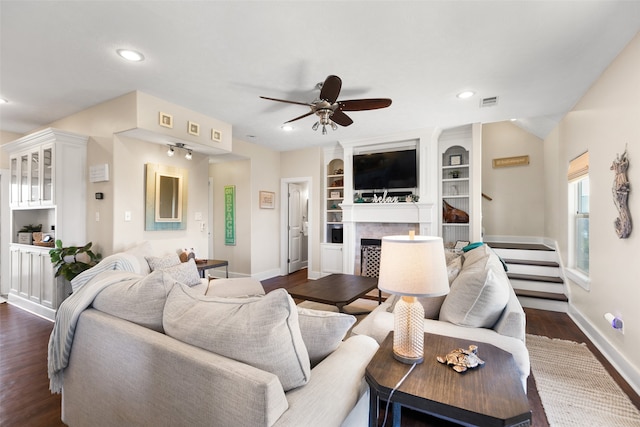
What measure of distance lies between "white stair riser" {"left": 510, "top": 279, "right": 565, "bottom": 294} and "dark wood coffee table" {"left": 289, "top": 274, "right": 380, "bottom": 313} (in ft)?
7.25

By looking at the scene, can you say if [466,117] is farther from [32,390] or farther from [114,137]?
[32,390]

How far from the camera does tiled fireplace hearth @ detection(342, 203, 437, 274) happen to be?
464cm

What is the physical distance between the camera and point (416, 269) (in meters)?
1.23

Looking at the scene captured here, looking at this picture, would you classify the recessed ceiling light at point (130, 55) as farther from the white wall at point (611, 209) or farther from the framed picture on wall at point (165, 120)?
the white wall at point (611, 209)

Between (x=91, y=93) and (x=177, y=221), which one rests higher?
(x=91, y=93)

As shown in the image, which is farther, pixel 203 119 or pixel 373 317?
pixel 203 119

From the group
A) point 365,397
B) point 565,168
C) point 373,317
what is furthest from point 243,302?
point 565,168

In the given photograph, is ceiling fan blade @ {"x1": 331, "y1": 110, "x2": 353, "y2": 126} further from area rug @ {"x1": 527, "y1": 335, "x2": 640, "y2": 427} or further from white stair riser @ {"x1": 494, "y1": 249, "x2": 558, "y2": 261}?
white stair riser @ {"x1": 494, "y1": 249, "x2": 558, "y2": 261}

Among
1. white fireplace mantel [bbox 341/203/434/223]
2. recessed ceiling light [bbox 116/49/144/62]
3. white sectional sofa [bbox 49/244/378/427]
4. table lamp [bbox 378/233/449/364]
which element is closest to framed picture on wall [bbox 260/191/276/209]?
white fireplace mantel [bbox 341/203/434/223]

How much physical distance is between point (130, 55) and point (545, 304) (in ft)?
17.4

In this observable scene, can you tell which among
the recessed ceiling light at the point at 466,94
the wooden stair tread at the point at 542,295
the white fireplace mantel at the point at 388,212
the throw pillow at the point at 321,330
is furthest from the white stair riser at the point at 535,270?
the throw pillow at the point at 321,330

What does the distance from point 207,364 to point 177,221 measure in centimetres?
352

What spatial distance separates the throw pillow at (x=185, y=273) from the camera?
288 centimetres

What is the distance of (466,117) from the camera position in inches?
157
